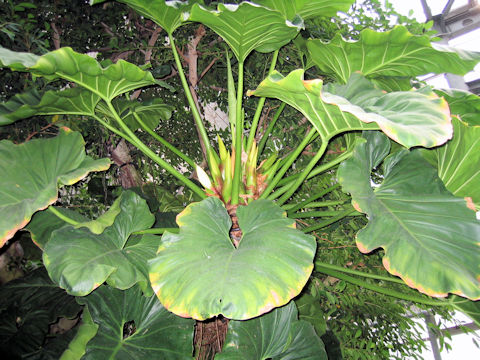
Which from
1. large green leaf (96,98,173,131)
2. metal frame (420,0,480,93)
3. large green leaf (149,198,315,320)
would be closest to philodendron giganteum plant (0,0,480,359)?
large green leaf (149,198,315,320)

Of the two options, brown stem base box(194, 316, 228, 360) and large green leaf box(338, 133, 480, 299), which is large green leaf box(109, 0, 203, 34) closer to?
large green leaf box(338, 133, 480, 299)

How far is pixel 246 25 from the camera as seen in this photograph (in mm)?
825

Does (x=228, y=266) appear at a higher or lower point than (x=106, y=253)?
higher

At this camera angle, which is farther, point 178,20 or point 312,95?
point 178,20

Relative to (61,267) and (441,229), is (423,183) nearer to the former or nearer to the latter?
(441,229)

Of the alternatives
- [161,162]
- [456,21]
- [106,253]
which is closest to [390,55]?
[161,162]

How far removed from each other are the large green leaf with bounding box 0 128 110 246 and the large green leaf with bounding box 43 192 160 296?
0.45ft

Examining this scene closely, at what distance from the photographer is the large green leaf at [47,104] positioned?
832 mm

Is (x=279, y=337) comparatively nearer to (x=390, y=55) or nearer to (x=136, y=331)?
(x=136, y=331)

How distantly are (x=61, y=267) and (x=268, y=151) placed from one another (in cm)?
90

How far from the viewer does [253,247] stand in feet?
2.20

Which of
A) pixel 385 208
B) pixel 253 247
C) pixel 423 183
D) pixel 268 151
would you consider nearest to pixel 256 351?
pixel 253 247

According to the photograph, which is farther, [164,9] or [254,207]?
[164,9]

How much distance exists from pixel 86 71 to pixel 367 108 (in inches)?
25.5
